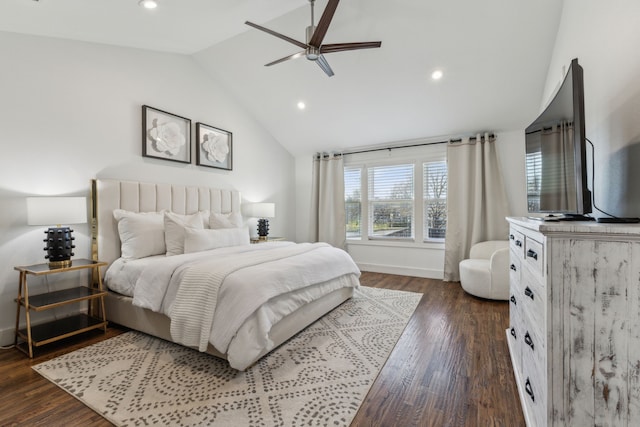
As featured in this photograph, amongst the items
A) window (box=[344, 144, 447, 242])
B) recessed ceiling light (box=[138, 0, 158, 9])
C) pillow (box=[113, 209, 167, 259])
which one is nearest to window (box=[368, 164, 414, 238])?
window (box=[344, 144, 447, 242])

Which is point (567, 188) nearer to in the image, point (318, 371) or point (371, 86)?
point (318, 371)

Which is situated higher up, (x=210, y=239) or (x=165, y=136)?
(x=165, y=136)

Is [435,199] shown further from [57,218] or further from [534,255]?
[57,218]

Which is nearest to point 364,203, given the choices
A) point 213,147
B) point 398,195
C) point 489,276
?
point 398,195

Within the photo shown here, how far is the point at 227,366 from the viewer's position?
2088 mm

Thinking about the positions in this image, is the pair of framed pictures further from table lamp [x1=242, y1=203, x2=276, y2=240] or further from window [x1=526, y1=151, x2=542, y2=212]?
window [x1=526, y1=151, x2=542, y2=212]

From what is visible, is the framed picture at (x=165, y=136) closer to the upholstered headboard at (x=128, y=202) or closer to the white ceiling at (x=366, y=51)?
the upholstered headboard at (x=128, y=202)

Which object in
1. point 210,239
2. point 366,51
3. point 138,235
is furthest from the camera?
point 366,51

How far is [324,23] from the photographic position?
2.36 meters

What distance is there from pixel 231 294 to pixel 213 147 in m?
2.86

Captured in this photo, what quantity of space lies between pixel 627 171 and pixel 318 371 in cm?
213

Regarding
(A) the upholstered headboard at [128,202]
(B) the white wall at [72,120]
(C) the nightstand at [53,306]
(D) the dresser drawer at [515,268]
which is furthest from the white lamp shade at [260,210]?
(D) the dresser drawer at [515,268]

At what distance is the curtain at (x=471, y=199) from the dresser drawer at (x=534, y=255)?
306 cm

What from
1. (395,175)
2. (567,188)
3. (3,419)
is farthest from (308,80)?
(3,419)
